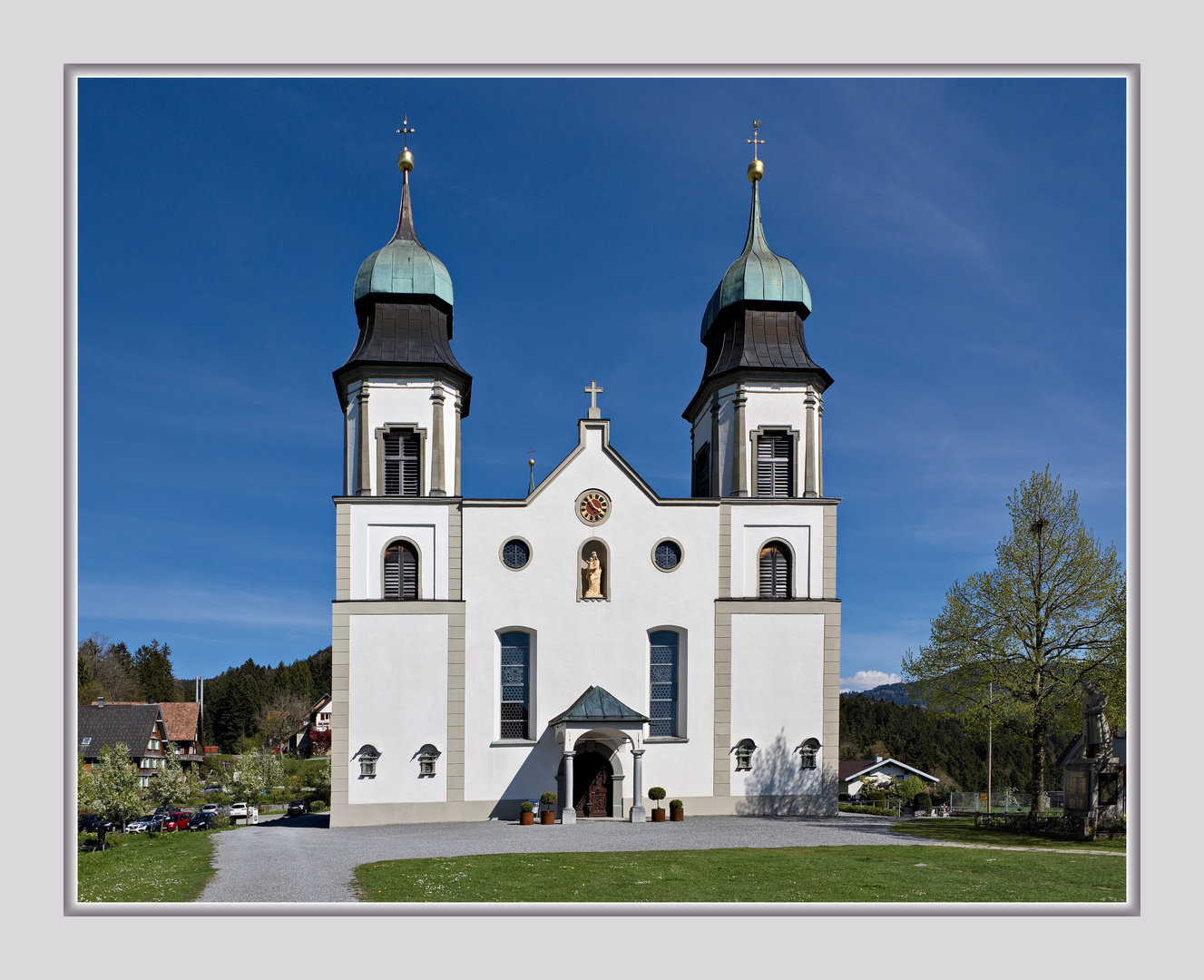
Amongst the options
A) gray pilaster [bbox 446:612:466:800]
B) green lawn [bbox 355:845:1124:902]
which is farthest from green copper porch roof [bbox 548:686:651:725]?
green lawn [bbox 355:845:1124:902]

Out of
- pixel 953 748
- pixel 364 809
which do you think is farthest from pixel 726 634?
pixel 953 748

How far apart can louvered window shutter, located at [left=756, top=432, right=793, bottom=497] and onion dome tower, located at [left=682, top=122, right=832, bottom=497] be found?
28 mm

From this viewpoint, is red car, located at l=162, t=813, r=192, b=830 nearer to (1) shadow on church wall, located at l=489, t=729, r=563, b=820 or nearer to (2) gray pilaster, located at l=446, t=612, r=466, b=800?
(2) gray pilaster, located at l=446, t=612, r=466, b=800

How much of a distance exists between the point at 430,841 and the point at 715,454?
47.0 feet

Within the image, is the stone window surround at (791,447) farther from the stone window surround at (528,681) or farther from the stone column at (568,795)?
the stone column at (568,795)

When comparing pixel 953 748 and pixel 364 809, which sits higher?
pixel 364 809

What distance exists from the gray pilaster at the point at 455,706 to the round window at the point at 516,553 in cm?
205

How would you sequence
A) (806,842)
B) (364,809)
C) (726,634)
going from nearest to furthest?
(806,842) → (364,809) → (726,634)

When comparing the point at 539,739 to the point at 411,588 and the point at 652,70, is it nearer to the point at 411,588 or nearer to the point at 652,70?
the point at 411,588

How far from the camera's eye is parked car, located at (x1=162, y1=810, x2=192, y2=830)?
38.0 m

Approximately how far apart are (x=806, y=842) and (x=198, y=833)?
54.3 feet

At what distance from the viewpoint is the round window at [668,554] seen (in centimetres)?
2745

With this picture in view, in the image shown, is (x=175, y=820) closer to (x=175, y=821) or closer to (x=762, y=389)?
(x=175, y=821)

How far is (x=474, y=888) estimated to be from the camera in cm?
1427
